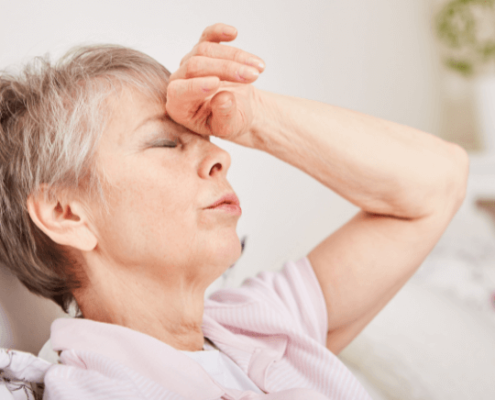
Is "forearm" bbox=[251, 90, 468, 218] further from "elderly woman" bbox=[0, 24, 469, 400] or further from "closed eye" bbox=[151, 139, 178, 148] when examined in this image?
"closed eye" bbox=[151, 139, 178, 148]

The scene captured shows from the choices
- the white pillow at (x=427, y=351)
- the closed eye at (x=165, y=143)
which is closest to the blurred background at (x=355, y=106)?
the white pillow at (x=427, y=351)

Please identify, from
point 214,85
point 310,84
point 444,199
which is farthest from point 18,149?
point 310,84

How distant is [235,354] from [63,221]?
0.43 metres

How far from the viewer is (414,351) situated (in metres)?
1.17

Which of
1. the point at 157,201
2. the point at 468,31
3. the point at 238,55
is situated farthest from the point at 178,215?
the point at 468,31

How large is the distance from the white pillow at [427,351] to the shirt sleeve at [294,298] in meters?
0.25

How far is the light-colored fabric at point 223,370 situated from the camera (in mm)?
871

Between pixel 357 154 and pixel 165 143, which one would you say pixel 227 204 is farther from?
pixel 357 154

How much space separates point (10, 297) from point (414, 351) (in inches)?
37.9

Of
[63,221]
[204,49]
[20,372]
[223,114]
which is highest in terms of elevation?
[204,49]

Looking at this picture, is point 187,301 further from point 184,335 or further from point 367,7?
point 367,7

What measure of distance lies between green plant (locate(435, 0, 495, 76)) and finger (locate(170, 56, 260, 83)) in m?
2.32

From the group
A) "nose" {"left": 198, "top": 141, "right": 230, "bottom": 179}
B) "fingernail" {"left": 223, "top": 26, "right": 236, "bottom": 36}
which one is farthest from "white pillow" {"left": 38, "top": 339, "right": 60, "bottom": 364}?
"fingernail" {"left": 223, "top": 26, "right": 236, "bottom": 36}

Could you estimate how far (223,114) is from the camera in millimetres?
755
